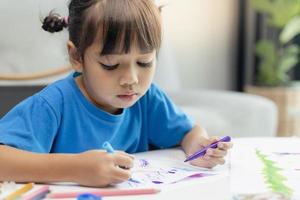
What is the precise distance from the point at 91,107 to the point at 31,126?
124mm

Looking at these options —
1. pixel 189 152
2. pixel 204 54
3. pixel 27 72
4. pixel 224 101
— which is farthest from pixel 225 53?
pixel 189 152

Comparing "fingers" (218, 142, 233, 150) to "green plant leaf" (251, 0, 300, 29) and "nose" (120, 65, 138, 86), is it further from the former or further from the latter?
"green plant leaf" (251, 0, 300, 29)

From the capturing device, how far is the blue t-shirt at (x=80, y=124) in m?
0.81

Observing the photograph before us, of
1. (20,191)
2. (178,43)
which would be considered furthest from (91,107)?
(178,43)

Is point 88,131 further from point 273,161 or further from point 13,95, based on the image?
point 13,95

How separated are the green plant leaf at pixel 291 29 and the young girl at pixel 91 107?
1.89 m

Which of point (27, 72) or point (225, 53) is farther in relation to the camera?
point (225, 53)

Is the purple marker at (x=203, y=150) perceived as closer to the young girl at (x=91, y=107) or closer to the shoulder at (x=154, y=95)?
the young girl at (x=91, y=107)

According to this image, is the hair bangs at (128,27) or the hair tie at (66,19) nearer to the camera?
the hair bangs at (128,27)

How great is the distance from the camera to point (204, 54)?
2764 mm

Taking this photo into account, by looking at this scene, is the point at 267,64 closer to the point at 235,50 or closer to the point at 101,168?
the point at 235,50

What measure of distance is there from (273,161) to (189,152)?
0.49ft

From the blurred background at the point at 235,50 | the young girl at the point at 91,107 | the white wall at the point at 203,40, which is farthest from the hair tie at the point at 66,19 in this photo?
the white wall at the point at 203,40

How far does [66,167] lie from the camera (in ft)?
2.36
